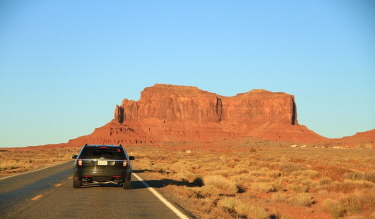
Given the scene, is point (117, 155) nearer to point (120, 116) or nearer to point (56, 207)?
point (56, 207)

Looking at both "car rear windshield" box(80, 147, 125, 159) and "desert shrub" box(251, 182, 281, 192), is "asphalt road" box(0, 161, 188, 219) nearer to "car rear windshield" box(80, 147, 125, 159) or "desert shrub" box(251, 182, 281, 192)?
"car rear windshield" box(80, 147, 125, 159)

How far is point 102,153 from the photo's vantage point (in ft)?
52.9

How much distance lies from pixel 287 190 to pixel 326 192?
229cm

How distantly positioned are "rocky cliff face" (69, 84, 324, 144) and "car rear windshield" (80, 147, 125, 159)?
5605 inches

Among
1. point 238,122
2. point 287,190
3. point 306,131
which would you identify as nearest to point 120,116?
point 238,122

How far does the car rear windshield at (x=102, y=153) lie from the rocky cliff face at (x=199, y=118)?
467 feet

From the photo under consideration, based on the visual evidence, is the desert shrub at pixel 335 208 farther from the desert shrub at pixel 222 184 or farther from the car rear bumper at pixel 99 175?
the car rear bumper at pixel 99 175

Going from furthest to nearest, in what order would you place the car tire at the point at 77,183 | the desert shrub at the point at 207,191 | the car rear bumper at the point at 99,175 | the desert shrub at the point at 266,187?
1. the desert shrub at the point at 266,187
2. the desert shrub at the point at 207,191
3. the car tire at the point at 77,183
4. the car rear bumper at the point at 99,175

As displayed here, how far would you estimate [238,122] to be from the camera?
17600cm

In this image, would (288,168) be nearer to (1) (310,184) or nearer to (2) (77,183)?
(1) (310,184)

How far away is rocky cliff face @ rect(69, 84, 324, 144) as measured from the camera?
533ft

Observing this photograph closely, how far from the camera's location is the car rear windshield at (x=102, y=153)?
15570mm

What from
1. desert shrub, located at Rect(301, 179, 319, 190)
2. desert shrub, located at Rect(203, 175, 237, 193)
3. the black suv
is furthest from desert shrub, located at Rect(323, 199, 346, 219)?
the black suv

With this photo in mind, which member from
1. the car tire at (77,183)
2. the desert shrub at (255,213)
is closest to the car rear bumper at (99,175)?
the car tire at (77,183)
